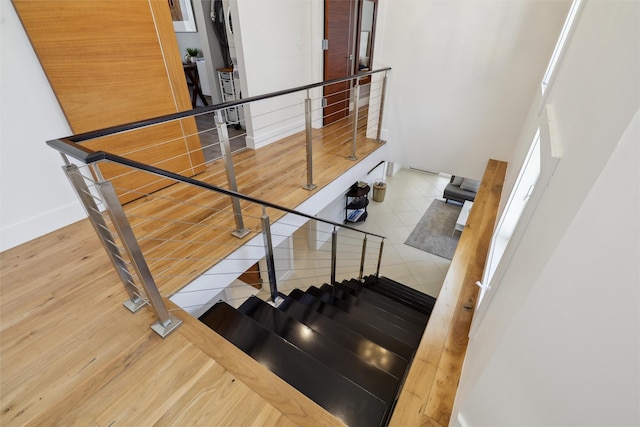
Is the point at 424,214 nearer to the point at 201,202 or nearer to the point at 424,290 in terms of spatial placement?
the point at 424,290

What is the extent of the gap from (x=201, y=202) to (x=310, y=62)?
239 centimetres

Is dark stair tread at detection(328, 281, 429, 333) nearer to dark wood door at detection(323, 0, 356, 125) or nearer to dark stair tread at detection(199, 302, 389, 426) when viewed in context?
dark stair tread at detection(199, 302, 389, 426)

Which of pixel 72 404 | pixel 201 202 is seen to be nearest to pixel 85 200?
pixel 72 404

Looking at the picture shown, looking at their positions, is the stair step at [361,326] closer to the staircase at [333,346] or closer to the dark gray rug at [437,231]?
the staircase at [333,346]

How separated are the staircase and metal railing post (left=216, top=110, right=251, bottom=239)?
0.48 meters

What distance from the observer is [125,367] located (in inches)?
48.2

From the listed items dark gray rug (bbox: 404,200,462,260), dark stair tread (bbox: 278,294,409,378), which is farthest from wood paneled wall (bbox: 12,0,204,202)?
dark gray rug (bbox: 404,200,462,260)

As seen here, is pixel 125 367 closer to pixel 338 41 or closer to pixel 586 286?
pixel 586 286

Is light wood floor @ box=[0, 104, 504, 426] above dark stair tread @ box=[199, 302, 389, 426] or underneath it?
above

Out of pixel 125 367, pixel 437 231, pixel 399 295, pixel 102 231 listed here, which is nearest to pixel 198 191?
pixel 102 231

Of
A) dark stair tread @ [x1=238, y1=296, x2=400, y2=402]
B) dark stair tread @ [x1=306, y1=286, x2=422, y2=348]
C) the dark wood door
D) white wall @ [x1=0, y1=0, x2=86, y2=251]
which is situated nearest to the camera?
dark stair tread @ [x1=238, y1=296, x2=400, y2=402]

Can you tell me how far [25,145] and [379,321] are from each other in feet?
8.70

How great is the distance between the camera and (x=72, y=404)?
1104 millimetres

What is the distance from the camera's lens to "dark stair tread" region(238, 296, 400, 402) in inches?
58.3
